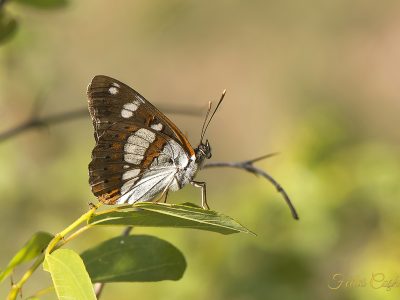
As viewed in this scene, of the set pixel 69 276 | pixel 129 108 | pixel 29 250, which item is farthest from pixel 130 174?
pixel 69 276

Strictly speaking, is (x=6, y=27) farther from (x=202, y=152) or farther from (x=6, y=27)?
(x=202, y=152)

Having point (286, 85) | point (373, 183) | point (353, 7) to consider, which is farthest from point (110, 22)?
point (373, 183)

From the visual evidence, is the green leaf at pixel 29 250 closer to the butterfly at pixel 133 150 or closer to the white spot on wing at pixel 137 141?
the butterfly at pixel 133 150

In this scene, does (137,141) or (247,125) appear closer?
(137,141)

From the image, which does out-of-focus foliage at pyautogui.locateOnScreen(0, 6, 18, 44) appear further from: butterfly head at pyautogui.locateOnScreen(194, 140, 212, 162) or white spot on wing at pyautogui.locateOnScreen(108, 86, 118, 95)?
butterfly head at pyautogui.locateOnScreen(194, 140, 212, 162)

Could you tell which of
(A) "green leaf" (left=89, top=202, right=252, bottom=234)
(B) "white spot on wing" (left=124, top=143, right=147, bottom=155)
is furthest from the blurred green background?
(A) "green leaf" (left=89, top=202, right=252, bottom=234)

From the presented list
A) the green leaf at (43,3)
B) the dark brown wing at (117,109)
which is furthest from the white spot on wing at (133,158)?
the green leaf at (43,3)
